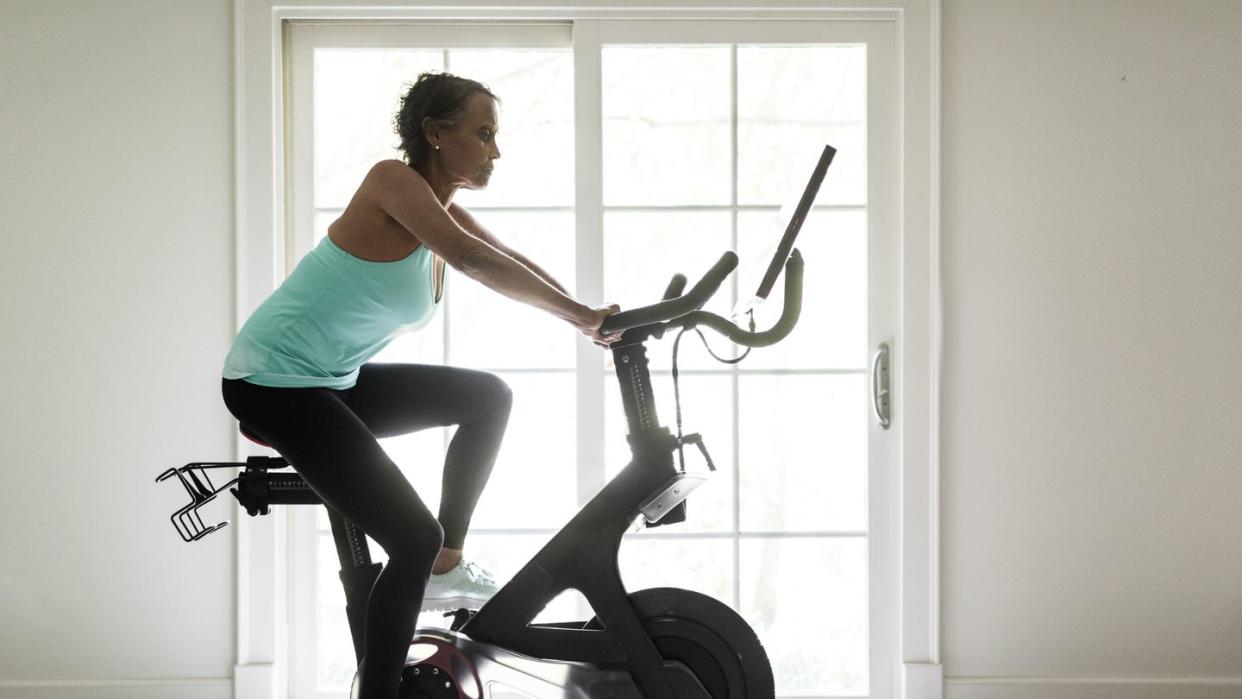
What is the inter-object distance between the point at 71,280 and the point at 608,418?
1.37m

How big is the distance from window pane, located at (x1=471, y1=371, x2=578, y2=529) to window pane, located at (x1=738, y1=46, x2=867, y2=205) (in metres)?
0.70

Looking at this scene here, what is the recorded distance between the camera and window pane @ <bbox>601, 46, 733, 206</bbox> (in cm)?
232

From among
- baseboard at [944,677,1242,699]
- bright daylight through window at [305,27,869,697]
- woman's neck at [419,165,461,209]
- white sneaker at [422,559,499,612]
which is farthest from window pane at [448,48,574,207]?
baseboard at [944,677,1242,699]

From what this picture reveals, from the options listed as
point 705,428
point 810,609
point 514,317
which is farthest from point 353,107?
point 810,609

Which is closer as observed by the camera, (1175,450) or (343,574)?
(343,574)

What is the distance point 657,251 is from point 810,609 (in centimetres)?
99

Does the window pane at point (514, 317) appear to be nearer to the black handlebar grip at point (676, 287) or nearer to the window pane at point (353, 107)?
the window pane at point (353, 107)

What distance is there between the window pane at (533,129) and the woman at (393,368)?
2.16 feet

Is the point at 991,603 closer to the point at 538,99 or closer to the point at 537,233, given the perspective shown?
the point at 537,233

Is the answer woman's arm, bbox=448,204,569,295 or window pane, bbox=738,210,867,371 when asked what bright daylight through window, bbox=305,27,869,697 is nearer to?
window pane, bbox=738,210,867,371

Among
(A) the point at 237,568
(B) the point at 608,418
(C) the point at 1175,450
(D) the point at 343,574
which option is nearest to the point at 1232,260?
(C) the point at 1175,450

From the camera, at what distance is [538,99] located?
7.76 ft

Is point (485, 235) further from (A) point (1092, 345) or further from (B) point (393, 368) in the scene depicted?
(A) point (1092, 345)

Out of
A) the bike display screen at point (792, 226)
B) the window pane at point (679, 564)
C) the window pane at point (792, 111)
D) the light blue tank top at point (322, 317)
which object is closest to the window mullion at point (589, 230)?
the window pane at point (679, 564)
